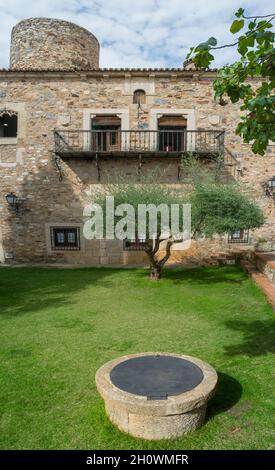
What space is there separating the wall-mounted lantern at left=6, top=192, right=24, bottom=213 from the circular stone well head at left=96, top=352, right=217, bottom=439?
1015 centimetres

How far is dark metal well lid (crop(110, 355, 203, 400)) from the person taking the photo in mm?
3525

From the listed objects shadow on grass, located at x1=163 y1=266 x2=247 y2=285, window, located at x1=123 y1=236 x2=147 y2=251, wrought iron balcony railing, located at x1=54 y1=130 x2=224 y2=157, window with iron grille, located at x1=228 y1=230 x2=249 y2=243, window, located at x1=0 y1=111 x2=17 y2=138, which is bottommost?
shadow on grass, located at x1=163 y1=266 x2=247 y2=285

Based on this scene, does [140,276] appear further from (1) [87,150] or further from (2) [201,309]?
(1) [87,150]

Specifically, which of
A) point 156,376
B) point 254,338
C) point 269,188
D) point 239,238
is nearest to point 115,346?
point 156,376

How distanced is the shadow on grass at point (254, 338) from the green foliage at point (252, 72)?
300 centimetres

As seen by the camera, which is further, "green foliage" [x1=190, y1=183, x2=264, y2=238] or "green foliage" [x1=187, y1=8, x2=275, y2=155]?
"green foliage" [x1=190, y1=183, x2=264, y2=238]

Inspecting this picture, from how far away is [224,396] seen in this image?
13.6 ft

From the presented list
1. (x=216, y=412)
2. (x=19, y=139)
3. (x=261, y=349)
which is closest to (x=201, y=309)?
(x=261, y=349)

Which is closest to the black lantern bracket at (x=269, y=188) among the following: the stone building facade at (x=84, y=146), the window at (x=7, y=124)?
the stone building facade at (x=84, y=146)

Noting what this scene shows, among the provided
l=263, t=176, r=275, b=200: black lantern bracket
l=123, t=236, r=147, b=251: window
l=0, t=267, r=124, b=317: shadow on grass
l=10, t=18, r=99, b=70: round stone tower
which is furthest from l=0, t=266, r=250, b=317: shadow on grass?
l=10, t=18, r=99, b=70: round stone tower

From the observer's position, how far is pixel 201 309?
7656 mm

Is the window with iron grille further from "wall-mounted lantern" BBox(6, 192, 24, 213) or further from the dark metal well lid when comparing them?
the dark metal well lid

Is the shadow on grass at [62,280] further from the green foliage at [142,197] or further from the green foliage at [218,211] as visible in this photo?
the green foliage at [142,197]

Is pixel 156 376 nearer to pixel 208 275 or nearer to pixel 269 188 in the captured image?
pixel 208 275
